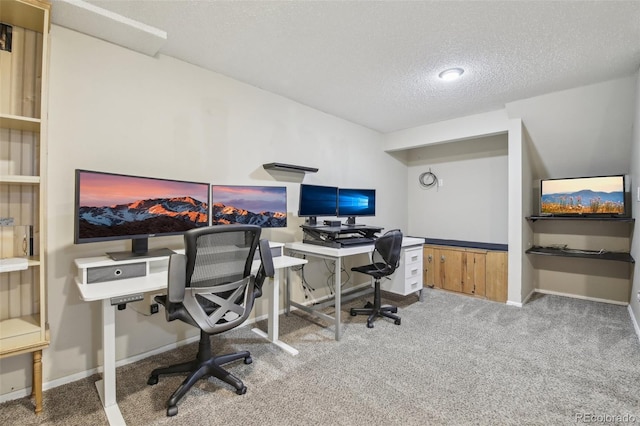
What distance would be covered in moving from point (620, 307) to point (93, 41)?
228 inches

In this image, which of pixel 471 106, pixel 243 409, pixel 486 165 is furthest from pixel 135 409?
pixel 486 165

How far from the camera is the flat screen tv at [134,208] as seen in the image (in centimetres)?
184

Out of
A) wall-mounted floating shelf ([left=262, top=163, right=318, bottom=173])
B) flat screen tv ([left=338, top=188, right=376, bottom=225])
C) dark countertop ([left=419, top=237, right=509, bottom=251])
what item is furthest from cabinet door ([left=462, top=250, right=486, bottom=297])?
wall-mounted floating shelf ([left=262, top=163, right=318, bottom=173])

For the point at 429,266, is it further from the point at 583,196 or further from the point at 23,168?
the point at 23,168

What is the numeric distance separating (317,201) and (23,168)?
2246 mm

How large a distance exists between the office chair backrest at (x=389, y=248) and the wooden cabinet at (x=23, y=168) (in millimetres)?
2493

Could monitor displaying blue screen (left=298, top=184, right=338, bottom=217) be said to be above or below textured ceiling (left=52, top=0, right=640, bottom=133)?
below

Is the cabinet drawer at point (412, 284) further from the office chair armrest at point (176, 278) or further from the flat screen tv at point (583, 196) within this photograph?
the office chair armrest at point (176, 278)

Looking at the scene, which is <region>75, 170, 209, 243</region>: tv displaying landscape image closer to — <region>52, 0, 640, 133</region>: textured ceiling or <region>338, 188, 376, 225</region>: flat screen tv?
<region>52, 0, 640, 133</region>: textured ceiling

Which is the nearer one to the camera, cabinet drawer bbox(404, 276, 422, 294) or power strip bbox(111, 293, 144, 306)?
power strip bbox(111, 293, 144, 306)

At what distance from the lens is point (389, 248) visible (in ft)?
9.57

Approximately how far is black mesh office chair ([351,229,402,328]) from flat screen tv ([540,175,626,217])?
2.37 m

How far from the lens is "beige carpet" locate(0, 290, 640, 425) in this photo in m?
1.69

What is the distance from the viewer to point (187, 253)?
5.41 feet
